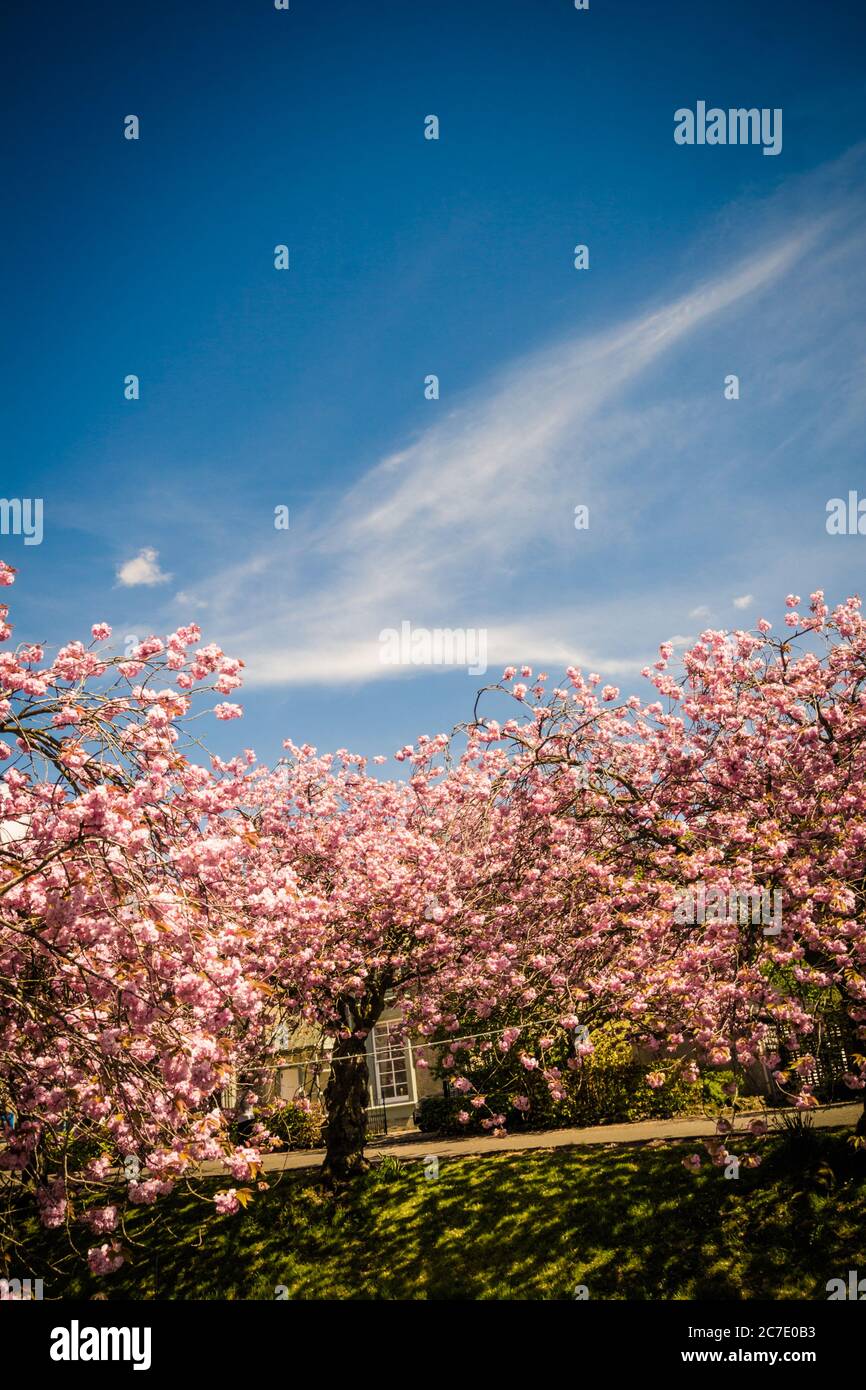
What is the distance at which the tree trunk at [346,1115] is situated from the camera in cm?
1384

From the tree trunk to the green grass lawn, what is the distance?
1.39ft

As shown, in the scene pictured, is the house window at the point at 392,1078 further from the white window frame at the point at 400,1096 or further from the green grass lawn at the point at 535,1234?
the green grass lawn at the point at 535,1234

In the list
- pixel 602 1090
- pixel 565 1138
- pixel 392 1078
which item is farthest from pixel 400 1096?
pixel 565 1138

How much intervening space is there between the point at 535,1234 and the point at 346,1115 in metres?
4.12

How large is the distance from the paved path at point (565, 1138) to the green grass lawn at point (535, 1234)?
81 cm

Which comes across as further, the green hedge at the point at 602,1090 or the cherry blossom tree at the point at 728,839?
the green hedge at the point at 602,1090

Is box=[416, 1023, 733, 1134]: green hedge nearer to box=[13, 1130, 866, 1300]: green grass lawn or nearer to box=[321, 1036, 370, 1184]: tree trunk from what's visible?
box=[321, 1036, 370, 1184]: tree trunk

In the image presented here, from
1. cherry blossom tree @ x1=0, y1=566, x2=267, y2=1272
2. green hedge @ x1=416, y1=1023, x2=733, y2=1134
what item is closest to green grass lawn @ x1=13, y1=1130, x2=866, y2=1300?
green hedge @ x1=416, y1=1023, x2=733, y2=1134

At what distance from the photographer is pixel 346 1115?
45.9ft

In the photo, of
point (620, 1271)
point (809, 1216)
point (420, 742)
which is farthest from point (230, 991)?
point (420, 742)

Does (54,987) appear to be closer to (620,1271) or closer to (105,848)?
(105,848)

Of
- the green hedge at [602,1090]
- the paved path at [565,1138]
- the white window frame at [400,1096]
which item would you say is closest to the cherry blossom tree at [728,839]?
the paved path at [565,1138]

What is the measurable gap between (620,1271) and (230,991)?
6795 millimetres

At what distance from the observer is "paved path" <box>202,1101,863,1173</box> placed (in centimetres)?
1314
